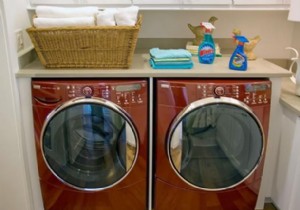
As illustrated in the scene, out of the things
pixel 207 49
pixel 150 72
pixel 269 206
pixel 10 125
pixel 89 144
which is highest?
pixel 207 49

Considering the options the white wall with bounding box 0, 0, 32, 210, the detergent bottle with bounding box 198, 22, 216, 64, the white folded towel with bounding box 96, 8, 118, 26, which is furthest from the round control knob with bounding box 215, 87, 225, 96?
the white wall with bounding box 0, 0, 32, 210

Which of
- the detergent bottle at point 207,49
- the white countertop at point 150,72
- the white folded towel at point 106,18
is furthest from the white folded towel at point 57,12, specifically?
the detergent bottle at point 207,49

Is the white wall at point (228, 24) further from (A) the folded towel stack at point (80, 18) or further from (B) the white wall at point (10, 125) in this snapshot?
(B) the white wall at point (10, 125)

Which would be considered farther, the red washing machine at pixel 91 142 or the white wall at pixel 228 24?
the white wall at pixel 228 24

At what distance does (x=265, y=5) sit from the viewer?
2027 mm

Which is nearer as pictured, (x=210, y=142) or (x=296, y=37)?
(x=210, y=142)

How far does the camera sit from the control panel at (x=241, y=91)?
1.70 m

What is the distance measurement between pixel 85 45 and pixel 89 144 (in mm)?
587

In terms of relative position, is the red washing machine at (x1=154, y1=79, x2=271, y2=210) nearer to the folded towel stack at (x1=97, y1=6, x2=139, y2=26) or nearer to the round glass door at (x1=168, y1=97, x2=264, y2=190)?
the round glass door at (x1=168, y1=97, x2=264, y2=190)

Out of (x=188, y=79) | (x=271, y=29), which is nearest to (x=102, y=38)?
(x=188, y=79)

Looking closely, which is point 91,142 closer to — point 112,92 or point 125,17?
point 112,92

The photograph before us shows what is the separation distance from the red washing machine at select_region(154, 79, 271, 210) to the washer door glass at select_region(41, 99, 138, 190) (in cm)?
21

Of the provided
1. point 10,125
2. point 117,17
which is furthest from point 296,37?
point 10,125

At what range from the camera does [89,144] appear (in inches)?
71.3
